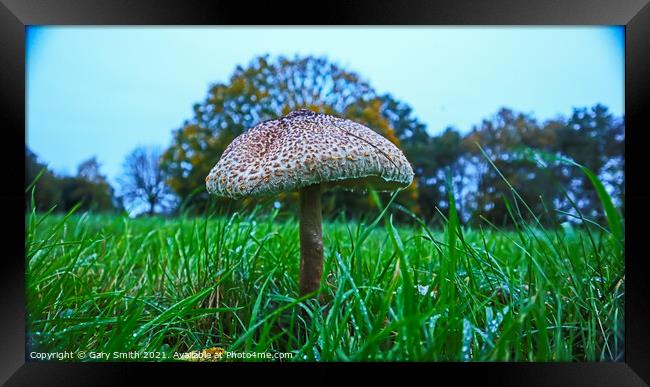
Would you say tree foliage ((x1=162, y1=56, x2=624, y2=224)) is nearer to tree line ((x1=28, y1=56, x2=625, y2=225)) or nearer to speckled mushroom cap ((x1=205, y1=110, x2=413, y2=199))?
tree line ((x1=28, y1=56, x2=625, y2=225))

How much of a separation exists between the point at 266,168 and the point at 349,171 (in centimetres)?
36

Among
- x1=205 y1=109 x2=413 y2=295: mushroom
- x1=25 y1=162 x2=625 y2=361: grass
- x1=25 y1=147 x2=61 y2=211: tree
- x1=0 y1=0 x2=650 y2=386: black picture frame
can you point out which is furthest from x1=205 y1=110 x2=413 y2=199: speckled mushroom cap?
x1=25 y1=147 x2=61 y2=211: tree

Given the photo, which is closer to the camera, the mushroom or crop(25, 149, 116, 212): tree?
the mushroom

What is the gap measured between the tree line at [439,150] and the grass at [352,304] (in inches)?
20.1

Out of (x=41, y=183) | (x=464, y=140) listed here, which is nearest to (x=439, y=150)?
(x=464, y=140)

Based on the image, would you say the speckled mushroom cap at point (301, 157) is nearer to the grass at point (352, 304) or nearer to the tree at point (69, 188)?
the grass at point (352, 304)

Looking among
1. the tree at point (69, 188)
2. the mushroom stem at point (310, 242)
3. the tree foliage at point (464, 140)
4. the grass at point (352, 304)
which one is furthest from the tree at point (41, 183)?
the mushroom stem at point (310, 242)

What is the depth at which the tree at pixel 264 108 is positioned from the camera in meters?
3.50

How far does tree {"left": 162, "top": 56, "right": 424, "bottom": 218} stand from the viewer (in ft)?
11.5

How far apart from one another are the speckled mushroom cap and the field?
30cm

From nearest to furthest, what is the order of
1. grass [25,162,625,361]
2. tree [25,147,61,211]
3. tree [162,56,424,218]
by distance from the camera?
1. grass [25,162,625,361]
2. tree [25,147,61,211]
3. tree [162,56,424,218]

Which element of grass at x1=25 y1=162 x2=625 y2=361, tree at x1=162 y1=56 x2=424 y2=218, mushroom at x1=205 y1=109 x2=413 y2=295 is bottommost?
grass at x1=25 y1=162 x2=625 y2=361

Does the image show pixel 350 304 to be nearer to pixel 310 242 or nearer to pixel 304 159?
pixel 310 242
